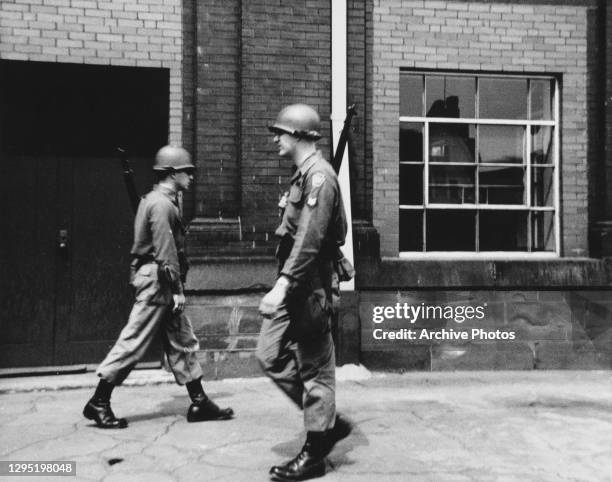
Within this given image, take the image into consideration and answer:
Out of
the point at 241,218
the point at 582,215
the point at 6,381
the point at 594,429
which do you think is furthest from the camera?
the point at 582,215

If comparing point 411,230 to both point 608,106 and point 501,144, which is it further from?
point 608,106

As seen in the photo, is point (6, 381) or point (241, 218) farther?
point (241, 218)

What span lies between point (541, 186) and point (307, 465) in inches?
197


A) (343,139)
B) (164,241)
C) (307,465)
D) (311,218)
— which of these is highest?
(343,139)

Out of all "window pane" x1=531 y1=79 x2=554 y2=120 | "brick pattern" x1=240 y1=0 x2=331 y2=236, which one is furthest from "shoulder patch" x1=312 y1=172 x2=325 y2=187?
"window pane" x1=531 y1=79 x2=554 y2=120

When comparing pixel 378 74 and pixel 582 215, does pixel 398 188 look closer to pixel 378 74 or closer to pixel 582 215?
pixel 378 74

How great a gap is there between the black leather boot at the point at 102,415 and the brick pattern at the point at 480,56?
3.39 m

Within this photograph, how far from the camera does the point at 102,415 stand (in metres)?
4.73

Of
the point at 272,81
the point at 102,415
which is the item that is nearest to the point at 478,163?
the point at 272,81

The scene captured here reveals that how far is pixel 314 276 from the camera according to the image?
12.6 feet

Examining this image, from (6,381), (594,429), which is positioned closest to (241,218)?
(6,381)

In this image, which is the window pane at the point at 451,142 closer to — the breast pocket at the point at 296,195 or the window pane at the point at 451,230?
the window pane at the point at 451,230

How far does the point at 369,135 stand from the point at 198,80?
1.86 meters

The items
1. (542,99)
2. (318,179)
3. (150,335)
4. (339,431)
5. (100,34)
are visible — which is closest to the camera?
(318,179)
